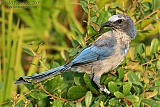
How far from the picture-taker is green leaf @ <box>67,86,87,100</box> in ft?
9.19

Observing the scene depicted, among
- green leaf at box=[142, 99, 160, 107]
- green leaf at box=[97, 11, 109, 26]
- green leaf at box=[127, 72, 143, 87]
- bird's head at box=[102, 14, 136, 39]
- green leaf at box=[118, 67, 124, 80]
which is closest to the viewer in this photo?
green leaf at box=[142, 99, 160, 107]

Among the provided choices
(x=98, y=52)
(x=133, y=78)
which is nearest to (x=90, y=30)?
(x=98, y=52)

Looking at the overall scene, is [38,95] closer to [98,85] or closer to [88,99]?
[88,99]

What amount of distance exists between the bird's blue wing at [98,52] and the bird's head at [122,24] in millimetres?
126

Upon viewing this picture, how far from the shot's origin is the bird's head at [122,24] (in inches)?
126

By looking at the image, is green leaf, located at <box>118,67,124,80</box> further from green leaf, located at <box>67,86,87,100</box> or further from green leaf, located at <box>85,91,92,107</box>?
green leaf, located at <box>85,91,92,107</box>

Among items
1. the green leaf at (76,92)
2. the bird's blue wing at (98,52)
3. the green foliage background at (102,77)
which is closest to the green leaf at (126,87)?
the green foliage background at (102,77)

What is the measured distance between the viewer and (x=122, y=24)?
10.9 feet

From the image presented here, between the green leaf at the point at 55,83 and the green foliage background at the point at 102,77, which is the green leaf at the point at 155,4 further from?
the green leaf at the point at 55,83

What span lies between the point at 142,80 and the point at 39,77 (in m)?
0.69

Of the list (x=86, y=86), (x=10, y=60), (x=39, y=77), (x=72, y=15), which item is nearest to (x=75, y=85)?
(x=86, y=86)

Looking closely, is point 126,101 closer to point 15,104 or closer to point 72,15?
point 15,104

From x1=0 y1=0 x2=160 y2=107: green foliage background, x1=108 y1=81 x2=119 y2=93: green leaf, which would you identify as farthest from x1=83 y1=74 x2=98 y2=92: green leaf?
x1=108 y1=81 x2=119 y2=93: green leaf

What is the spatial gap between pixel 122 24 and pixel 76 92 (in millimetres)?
762
